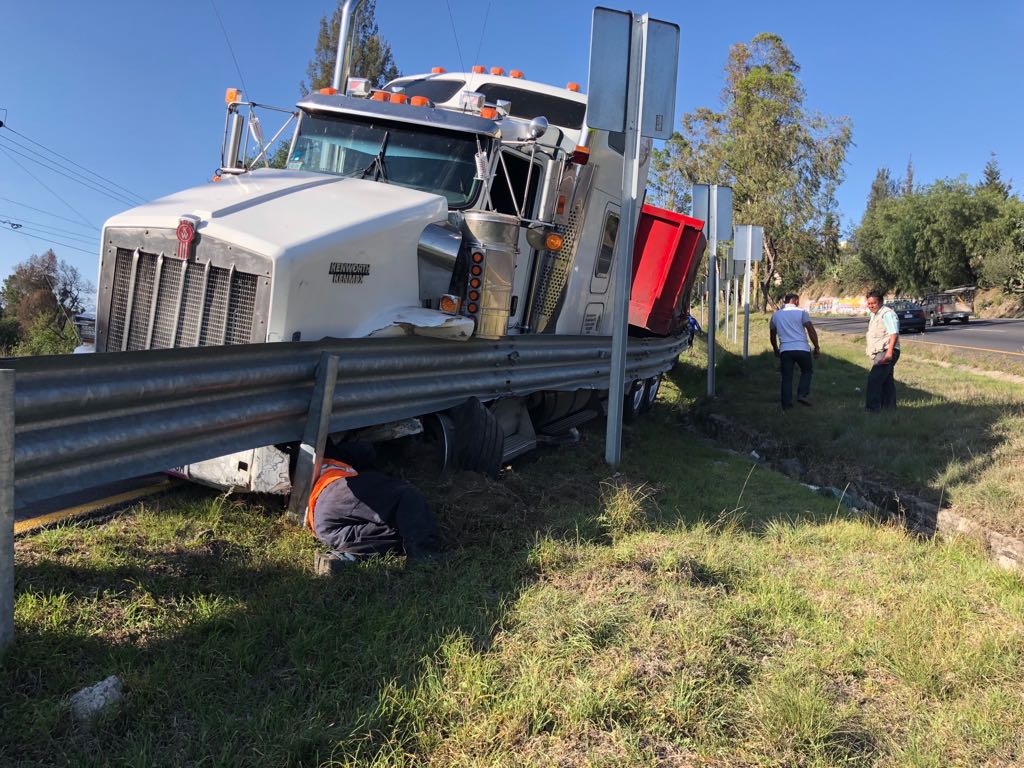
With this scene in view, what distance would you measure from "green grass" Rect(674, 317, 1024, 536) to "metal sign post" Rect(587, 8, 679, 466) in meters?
2.89

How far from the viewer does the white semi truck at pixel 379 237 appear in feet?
14.5

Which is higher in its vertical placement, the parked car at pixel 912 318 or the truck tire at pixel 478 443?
the parked car at pixel 912 318

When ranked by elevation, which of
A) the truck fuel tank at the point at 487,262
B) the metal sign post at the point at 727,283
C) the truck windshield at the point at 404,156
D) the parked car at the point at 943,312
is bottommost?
the truck fuel tank at the point at 487,262

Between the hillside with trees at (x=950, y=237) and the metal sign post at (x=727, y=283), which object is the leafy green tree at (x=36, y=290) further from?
the hillside with trees at (x=950, y=237)

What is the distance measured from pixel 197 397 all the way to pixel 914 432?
7.71 meters

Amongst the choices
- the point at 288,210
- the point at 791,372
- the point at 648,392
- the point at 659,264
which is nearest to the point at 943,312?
the point at 791,372

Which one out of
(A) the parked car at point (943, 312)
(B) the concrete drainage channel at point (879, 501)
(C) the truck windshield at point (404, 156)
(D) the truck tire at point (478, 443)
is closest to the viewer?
(D) the truck tire at point (478, 443)

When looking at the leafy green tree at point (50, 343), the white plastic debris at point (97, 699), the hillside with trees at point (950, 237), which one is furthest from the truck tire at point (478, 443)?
the hillside with trees at point (950, 237)

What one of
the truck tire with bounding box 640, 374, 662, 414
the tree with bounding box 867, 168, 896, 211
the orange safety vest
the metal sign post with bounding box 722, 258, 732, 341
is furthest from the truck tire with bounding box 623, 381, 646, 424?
the tree with bounding box 867, 168, 896, 211

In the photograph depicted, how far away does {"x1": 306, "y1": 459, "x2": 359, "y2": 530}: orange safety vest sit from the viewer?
421 cm

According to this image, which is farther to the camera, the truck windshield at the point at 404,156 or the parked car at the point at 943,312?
the parked car at the point at 943,312

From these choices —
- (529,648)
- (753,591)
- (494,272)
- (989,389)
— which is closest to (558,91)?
(494,272)

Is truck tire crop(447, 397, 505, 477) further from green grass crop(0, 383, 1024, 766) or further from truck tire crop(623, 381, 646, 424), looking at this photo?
truck tire crop(623, 381, 646, 424)

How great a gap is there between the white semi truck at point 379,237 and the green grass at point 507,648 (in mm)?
1050
